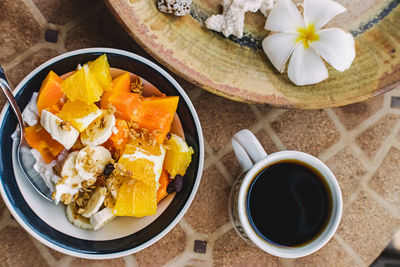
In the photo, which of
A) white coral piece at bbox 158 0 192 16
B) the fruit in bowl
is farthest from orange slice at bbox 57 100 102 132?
white coral piece at bbox 158 0 192 16

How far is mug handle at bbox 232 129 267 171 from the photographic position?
2.26 feet

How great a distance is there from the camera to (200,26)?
2.45ft

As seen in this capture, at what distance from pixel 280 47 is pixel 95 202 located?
438mm

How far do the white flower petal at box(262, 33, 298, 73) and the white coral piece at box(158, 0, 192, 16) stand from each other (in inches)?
6.6

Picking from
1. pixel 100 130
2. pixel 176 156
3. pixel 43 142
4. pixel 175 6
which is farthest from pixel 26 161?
pixel 175 6

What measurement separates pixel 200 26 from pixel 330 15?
9.6 inches

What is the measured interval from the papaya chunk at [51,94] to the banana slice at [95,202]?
15cm

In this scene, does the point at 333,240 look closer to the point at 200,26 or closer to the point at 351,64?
the point at 351,64

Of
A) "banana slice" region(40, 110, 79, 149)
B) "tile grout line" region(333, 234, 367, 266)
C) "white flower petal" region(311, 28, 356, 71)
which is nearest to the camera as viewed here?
"banana slice" region(40, 110, 79, 149)

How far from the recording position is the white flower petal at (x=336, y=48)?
71 cm

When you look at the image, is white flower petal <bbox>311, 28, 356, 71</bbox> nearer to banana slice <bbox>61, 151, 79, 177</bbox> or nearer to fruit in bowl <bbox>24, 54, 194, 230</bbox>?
fruit in bowl <bbox>24, 54, 194, 230</bbox>

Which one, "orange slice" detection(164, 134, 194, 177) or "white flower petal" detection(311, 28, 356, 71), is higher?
"white flower petal" detection(311, 28, 356, 71)

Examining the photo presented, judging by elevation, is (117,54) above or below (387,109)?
above

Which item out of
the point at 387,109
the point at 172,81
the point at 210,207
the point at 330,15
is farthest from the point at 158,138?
the point at 387,109
